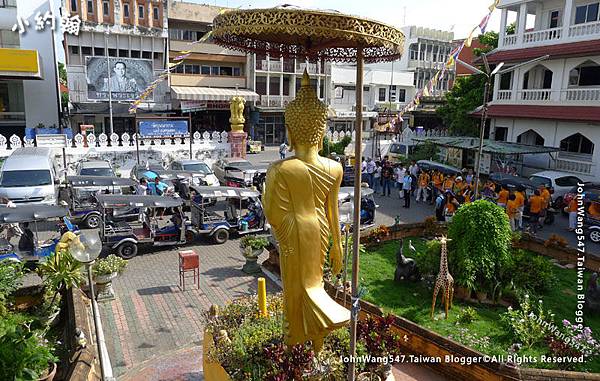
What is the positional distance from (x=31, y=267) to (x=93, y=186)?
5.42 metres

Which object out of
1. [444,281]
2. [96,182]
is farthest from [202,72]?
[444,281]

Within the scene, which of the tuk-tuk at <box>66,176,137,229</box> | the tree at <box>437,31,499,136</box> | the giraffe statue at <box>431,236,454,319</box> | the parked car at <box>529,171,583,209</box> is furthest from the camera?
the tree at <box>437,31,499,136</box>

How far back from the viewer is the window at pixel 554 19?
24.6 meters

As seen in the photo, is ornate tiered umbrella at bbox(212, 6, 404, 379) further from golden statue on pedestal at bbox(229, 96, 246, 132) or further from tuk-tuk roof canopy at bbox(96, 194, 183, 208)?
golden statue on pedestal at bbox(229, 96, 246, 132)

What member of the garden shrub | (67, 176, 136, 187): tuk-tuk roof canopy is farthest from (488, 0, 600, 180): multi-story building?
(67, 176, 136, 187): tuk-tuk roof canopy

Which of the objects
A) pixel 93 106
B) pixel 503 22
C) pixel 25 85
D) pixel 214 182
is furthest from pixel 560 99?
pixel 25 85

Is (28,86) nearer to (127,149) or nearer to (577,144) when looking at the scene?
(127,149)

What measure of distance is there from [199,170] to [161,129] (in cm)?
548

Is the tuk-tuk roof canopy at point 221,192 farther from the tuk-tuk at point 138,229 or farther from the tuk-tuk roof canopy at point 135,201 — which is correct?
the tuk-tuk roof canopy at point 135,201

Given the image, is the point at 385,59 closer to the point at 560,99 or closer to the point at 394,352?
the point at 394,352

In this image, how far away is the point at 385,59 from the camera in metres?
6.18

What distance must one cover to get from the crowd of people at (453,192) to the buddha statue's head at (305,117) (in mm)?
9359

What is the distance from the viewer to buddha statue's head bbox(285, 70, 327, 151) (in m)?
5.79

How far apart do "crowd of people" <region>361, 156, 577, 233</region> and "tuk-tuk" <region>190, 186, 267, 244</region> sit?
6.29 meters
